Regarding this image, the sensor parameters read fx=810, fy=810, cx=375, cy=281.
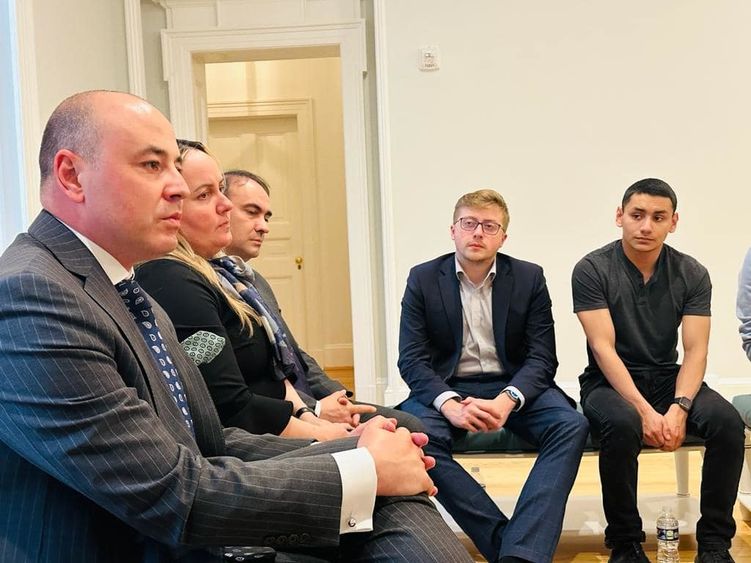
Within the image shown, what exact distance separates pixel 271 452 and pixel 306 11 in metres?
4.41

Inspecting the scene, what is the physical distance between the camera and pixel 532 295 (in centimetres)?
303

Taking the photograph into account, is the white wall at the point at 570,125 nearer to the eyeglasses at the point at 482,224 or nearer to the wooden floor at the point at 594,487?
the wooden floor at the point at 594,487

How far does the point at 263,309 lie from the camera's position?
2.26 m

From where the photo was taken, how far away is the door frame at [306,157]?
7465 millimetres

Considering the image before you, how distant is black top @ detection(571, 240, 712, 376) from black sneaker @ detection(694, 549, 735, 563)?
650 mm

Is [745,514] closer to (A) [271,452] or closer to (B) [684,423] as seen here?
(B) [684,423]

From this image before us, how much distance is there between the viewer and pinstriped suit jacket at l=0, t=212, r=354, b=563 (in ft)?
3.15

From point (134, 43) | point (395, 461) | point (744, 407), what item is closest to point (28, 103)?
point (134, 43)

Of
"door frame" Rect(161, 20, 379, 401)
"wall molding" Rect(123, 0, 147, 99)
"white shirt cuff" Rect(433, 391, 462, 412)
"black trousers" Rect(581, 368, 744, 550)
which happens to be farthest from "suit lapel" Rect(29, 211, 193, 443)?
"wall molding" Rect(123, 0, 147, 99)

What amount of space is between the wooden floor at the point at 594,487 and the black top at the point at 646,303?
0.63m

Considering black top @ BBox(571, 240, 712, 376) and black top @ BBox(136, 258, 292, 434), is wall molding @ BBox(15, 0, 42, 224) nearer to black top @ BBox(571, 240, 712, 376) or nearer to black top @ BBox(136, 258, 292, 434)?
black top @ BBox(136, 258, 292, 434)

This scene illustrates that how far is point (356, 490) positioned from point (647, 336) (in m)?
2.03

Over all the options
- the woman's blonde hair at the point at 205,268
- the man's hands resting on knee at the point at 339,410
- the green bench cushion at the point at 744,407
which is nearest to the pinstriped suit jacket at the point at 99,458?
the woman's blonde hair at the point at 205,268

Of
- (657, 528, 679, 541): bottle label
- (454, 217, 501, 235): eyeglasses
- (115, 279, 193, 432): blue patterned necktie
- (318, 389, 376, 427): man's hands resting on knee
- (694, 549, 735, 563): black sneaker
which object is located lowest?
(694, 549, 735, 563): black sneaker
